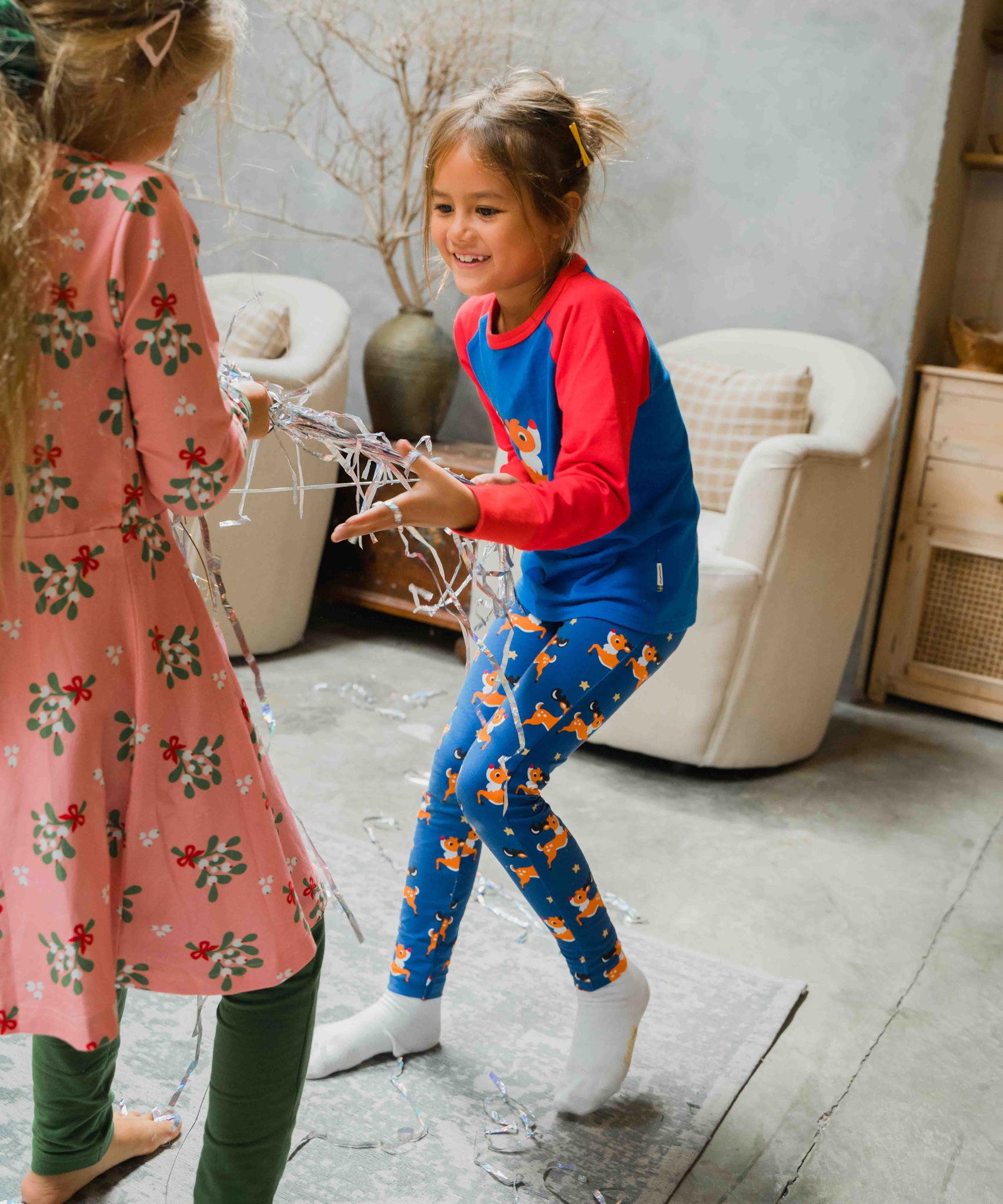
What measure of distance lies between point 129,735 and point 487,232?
0.68 metres

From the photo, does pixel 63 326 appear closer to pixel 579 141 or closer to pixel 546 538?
pixel 546 538

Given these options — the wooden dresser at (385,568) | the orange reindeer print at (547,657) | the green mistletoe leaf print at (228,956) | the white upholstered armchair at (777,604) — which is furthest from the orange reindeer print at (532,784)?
the wooden dresser at (385,568)

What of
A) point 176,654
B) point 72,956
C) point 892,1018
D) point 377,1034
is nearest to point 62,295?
point 176,654

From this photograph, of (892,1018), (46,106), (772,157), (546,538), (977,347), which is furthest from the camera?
(772,157)

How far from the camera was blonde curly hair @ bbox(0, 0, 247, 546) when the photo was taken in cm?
82

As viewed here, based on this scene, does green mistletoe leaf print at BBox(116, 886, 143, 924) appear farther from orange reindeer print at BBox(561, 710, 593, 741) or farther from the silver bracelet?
orange reindeer print at BBox(561, 710, 593, 741)

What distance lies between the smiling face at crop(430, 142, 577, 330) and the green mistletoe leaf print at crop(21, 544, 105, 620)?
1.88ft

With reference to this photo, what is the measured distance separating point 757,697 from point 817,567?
305mm

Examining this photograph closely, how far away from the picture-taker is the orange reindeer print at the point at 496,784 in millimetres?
1396

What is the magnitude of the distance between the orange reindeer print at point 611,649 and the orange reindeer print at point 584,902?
0.27 m

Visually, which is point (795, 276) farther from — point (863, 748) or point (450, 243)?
point (450, 243)

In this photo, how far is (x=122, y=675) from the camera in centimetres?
94

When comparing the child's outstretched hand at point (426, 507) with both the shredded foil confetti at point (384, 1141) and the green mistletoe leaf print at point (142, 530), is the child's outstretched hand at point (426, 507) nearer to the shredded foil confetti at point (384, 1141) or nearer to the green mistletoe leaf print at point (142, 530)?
the green mistletoe leaf print at point (142, 530)

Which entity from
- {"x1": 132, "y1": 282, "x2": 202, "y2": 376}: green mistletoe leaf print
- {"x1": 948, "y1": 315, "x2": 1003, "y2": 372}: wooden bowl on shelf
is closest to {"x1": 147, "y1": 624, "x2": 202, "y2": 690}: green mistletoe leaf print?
{"x1": 132, "y1": 282, "x2": 202, "y2": 376}: green mistletoe leaf print
